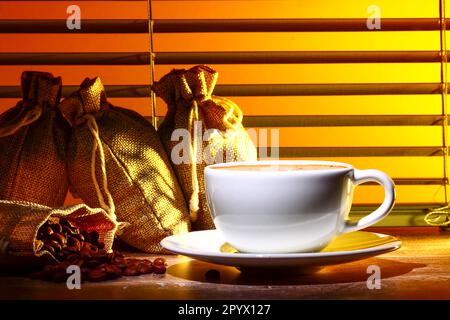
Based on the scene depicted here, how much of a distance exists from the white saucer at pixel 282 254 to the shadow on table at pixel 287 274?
19mm

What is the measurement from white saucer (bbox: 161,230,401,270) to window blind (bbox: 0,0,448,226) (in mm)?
618

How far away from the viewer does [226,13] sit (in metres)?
1.98

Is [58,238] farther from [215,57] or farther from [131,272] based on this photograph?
[215,57]

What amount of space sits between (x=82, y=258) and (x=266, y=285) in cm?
31

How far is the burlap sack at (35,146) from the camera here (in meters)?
1.28

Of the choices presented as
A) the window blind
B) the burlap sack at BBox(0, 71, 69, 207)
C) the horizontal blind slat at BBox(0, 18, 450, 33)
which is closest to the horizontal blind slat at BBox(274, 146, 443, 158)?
the window blind

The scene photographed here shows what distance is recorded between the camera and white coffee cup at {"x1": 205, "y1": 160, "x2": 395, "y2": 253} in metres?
0.96

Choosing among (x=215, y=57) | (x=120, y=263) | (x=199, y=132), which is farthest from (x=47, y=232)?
(x=215, y=57)

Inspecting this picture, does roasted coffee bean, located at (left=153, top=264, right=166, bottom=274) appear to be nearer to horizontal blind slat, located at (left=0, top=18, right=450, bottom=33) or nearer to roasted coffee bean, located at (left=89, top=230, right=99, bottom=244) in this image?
roasted coffee bean, located at (left=89, top=230, right=99, bottom=244)

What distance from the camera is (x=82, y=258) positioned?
3.57 ft

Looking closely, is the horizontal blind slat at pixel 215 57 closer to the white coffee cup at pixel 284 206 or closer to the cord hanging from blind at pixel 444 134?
the cord hanging from blind at pixel 444 134

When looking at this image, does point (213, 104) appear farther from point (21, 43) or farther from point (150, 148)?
point (21, 43)

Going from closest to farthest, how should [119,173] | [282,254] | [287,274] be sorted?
1. [282,254]
2. [287,274]
3. [119,173]

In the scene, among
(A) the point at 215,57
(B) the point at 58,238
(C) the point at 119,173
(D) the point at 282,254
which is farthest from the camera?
(A) the point at 215,57
